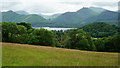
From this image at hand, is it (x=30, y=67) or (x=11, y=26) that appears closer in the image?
(x=30, y=67)

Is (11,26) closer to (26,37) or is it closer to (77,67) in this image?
(26,37)

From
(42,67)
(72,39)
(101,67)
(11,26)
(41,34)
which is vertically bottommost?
(72,39)

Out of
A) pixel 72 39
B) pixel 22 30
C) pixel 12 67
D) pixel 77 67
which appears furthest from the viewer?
pixel 22 30

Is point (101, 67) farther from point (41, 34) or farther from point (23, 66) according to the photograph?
point (41, 34)

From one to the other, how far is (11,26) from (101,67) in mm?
49171

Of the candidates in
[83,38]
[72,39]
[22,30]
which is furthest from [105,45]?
[22,30]

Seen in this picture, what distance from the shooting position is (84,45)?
51781 mm

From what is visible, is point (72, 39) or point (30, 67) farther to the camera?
point (72, 39)

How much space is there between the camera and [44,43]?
51594 millimetres

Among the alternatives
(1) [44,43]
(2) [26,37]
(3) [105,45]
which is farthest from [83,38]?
(2) [26,37]

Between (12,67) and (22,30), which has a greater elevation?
(12,67)

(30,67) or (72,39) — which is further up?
(30,67)

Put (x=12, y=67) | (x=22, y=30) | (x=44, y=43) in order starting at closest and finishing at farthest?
1. (x=12, y=67)
2. (x=44, y=43)
3. (x=22, y=30)

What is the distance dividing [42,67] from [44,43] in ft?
143
